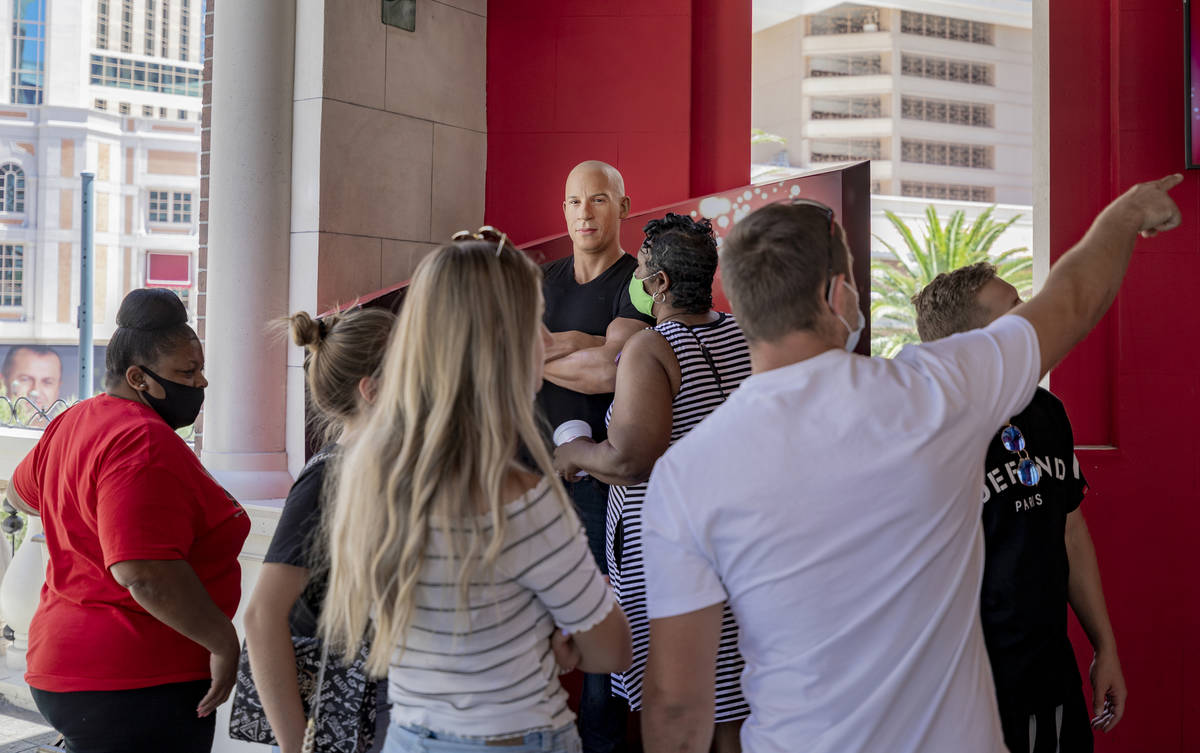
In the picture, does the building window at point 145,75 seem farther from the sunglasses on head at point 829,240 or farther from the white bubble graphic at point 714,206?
the sunglasses on head at point 829,240

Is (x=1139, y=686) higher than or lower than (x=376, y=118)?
lower

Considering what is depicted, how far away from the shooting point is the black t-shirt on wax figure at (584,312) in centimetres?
268

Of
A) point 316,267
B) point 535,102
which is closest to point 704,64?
point 535,102

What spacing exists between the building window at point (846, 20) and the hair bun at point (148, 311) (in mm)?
52215

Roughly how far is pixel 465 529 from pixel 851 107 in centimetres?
5216

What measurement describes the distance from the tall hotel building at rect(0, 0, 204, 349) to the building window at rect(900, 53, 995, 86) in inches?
1749

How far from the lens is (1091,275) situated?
1.25 metres

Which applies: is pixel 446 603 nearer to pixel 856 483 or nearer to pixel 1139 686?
pixel 856 483

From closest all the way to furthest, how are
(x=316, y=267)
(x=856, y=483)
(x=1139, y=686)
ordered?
(x=856, y=483), (x=1139, y=686), (x=316, y=267)

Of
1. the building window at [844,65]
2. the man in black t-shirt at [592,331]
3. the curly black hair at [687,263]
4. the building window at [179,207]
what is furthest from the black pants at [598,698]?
the building window at [844,65]

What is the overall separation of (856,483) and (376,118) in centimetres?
289

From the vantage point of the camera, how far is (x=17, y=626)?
3932 millimetres

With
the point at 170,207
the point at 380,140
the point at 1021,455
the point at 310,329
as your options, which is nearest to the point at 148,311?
the point at 310,329

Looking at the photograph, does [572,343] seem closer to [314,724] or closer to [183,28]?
[314,724]
